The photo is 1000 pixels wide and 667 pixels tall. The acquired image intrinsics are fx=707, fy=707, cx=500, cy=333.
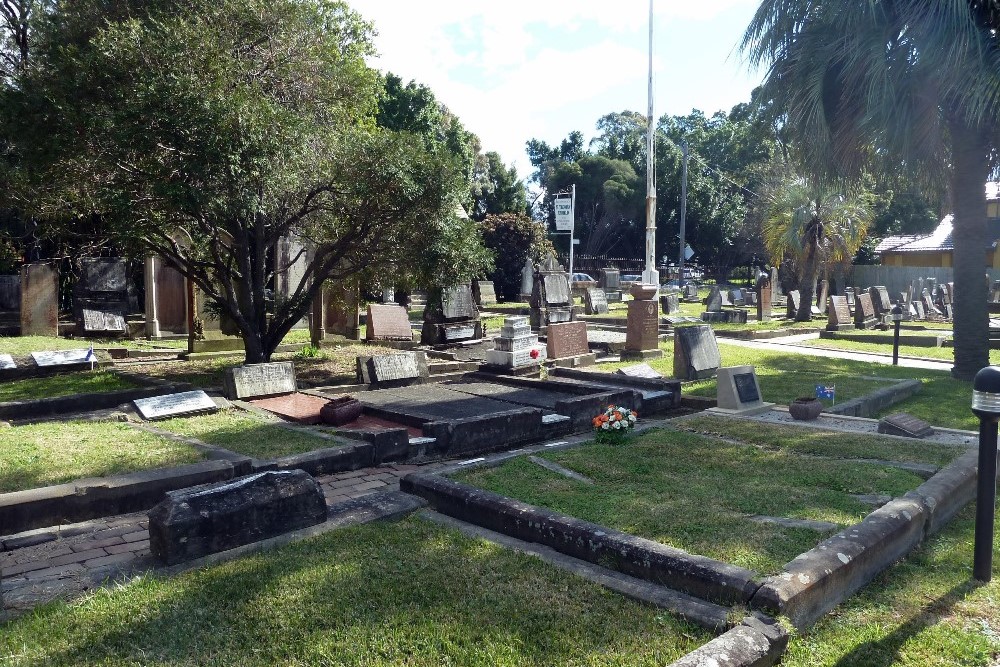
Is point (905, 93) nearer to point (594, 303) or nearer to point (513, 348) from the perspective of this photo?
point (513, 348)

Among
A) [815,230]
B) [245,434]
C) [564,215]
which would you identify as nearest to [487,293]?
[564,215]

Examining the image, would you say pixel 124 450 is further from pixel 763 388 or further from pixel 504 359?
pixel 763 388

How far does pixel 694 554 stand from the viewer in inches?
170

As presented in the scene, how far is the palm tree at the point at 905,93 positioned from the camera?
38.1 feet

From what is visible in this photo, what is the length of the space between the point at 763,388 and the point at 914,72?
6067mm

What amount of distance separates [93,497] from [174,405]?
3383 millimetres

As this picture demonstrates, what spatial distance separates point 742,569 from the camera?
3.97 metres

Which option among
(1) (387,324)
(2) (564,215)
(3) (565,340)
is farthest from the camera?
(2) (564,215)

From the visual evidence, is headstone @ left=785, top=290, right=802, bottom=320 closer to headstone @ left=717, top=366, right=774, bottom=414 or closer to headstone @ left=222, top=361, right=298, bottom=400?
headstone @ left=717, top=366, right=774, bottom=414

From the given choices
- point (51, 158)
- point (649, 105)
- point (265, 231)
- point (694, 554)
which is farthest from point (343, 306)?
point (694, 554)

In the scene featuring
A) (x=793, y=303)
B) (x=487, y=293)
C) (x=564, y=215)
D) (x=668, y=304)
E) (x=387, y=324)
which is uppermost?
(x=564, y=215)

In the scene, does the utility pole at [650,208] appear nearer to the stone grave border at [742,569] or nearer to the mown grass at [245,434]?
the mown grass at [245,434]

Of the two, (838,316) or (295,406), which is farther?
(838,316)

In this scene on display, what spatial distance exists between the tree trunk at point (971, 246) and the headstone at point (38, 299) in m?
18.4
